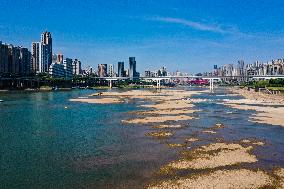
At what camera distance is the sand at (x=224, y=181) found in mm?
21812

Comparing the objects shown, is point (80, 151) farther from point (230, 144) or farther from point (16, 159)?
point (230, 144)

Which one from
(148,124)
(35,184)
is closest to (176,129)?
(148,124)

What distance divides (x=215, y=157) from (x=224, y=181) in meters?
6.38

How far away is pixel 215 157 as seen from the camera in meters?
29.1

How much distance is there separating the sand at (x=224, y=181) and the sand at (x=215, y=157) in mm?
2134

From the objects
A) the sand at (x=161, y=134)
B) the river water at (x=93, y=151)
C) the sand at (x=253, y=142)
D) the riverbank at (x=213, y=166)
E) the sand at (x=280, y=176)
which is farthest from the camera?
the sand at (x=161, y=134)

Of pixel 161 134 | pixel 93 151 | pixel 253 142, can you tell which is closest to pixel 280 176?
pixel 253 142

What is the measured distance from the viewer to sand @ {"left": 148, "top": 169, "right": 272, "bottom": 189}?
21.8 metres

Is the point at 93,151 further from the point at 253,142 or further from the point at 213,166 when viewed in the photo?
the point at 253,142

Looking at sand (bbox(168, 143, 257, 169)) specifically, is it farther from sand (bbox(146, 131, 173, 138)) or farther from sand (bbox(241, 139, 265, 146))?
sand (bbox(146, 131, 173, 138))

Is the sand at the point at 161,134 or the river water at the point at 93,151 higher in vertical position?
the sand at the point at 161,134

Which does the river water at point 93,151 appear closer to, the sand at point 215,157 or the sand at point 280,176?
the sand at point 215,157

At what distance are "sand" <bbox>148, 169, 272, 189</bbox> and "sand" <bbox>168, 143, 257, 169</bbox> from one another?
2134 millimetres

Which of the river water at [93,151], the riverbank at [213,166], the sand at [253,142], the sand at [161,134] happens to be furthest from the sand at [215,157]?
the sand at [161,134]
